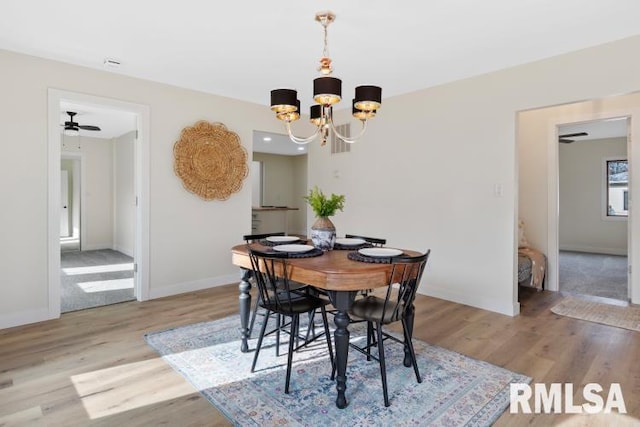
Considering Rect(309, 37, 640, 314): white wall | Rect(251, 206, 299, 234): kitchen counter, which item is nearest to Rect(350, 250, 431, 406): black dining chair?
Rect(309, 37, 640, 314): white wall

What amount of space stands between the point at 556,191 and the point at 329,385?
3.94m

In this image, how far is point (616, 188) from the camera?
23.9ft

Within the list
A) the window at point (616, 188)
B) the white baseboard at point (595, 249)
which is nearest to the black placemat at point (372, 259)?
the white baseboard at point (595, 249)

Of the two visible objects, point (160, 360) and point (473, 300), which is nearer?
point (160, 360)

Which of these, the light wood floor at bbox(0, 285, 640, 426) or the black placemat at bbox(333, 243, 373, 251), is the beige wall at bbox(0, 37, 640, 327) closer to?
the light wood floor at bbox(0, 285, 640, 426)

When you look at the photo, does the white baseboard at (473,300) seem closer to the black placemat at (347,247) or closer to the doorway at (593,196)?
the black placemat at (347,247)

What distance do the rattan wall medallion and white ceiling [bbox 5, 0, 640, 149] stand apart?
717 millimetres

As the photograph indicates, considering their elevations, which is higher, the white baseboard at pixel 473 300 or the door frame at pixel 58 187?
the door frame at pixel 58 187

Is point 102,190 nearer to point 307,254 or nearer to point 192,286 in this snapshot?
point 192,286

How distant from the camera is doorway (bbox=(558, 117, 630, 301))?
269 inches

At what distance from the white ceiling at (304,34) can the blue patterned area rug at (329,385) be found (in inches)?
94.0

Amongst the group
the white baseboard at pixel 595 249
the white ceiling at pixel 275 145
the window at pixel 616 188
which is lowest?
the white baseboard at pixel 595 249

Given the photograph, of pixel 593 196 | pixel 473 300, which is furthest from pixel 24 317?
pixel 593 196

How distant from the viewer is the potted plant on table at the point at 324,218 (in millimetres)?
2523
